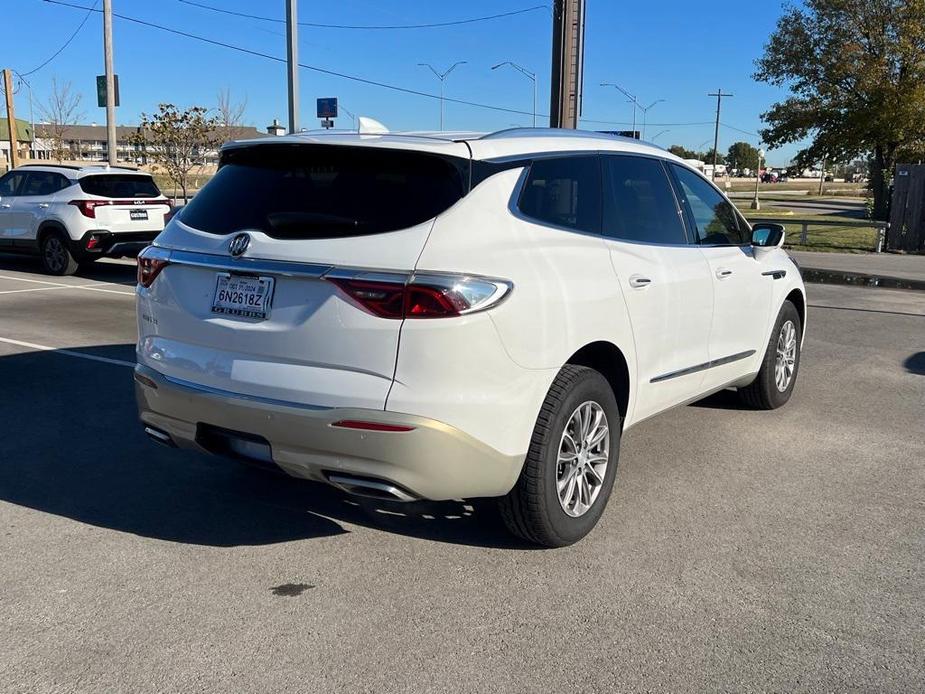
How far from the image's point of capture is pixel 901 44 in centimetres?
3016

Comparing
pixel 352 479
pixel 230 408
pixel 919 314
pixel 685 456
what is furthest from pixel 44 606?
pixel 919 314

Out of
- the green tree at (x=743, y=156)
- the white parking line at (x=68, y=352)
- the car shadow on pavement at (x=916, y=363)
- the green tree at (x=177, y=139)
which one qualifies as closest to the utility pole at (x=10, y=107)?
the green tree at (x=177, y=139)

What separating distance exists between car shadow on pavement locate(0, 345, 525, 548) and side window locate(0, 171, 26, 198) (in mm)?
10528

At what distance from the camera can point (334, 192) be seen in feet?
12.1

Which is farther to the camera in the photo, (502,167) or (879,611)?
(502,167)

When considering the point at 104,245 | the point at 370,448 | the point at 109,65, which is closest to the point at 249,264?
the point at 370,448

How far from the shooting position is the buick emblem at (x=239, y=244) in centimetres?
369

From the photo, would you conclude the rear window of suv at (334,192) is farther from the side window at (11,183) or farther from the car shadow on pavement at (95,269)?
the side window at (11,183)

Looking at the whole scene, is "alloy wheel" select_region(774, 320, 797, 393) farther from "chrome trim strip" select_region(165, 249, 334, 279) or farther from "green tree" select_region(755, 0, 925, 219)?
"green tree" select_region(755, 0, 925, 219)

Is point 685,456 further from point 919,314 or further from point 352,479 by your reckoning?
point 919,314

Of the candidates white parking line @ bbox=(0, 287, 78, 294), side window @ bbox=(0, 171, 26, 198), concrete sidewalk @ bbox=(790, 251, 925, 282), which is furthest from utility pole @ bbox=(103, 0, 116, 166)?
concrete sidewalk @ bbox=(790, 251, 925, 282)

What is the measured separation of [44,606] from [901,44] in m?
33.3

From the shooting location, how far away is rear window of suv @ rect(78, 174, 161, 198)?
46.9 ft

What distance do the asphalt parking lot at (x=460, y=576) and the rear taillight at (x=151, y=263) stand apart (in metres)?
1.18
